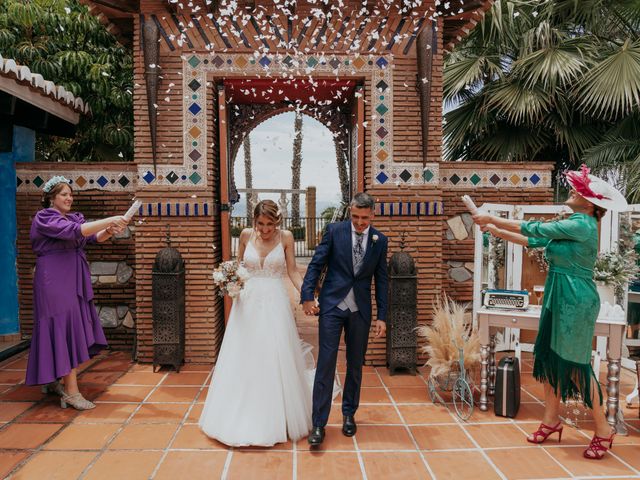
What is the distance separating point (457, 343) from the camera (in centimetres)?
444

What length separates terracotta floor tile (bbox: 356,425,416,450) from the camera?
359 centimetres

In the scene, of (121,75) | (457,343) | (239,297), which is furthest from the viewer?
(121,75)

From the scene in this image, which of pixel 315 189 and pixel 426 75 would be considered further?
pixel 315 189

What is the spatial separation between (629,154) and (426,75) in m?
4.61

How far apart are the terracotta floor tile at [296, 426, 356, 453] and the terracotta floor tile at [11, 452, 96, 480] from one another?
1491 mm

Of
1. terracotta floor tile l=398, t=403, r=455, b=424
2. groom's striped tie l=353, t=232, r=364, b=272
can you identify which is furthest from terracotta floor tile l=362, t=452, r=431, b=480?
groom's striped tie l=353, t=232, r=364, b=272

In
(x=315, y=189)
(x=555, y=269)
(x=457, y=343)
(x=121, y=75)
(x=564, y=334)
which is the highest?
(x=121, y=75)

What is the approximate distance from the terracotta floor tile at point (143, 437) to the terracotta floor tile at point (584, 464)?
2.84 m

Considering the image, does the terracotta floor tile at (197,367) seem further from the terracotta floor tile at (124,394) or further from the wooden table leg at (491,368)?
the wooden table leg at (491,368)

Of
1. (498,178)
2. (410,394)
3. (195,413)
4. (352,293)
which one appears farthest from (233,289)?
(498,178)

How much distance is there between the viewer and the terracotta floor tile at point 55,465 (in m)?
3.18

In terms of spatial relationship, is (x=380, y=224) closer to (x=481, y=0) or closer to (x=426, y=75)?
(x=426, y=75)

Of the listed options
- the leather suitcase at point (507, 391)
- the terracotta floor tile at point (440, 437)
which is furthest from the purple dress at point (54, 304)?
the leather suitcase at point (507, 391)

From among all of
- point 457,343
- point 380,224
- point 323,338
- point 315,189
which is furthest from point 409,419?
point 315,189
